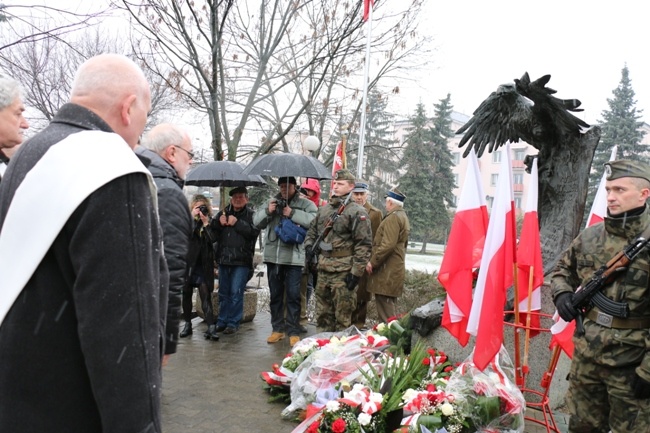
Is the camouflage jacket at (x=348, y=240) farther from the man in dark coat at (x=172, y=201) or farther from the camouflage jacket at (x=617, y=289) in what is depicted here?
the man in dark coat at (x=172, y=201)

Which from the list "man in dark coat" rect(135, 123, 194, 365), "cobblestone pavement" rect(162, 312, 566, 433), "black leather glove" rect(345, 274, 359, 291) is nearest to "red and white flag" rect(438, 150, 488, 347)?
"cobblestone pavement" rect(162, 312, 566, 433)

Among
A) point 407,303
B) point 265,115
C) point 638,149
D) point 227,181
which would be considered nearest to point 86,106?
point 227,181

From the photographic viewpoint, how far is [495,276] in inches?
156

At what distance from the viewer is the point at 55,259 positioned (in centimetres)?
133

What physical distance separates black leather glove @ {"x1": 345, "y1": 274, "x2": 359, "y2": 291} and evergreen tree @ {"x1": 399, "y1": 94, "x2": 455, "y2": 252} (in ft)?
94.5

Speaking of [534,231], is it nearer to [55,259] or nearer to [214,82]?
[55,259]

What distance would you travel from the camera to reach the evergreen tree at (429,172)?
3516 cm

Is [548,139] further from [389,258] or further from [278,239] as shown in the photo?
[278,239]

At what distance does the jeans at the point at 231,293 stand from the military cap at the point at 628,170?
4802 mm

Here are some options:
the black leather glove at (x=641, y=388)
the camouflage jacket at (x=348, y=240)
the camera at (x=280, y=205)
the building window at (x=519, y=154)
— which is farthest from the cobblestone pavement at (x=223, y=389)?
the building window at (x=519, y=154)

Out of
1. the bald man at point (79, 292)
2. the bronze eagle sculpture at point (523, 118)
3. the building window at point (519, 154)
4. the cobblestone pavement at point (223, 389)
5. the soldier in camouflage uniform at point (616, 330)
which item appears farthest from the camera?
the building window at point (519, 154)

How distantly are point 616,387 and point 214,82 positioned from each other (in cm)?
730

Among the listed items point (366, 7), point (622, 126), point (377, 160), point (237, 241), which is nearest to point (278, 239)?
point (237, 241)

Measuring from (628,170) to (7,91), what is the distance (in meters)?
3.71
